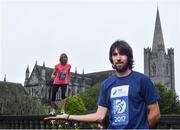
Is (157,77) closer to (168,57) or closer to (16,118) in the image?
(168,57)

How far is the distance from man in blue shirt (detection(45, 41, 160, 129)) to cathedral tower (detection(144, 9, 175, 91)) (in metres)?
136

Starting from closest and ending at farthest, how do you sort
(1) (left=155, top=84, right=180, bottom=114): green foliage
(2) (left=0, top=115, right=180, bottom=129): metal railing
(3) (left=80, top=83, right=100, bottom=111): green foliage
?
1. (2) (left=0, top=115, right=180, bottom=129): metal railing
2. (1) (left=155, top=84, right=180, bottom=114): green foliage
3. (3) (left=80, top=83, right=100, bottom=111): green foliage

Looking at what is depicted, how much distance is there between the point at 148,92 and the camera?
175 inches

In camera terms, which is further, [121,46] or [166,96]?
[166,96]

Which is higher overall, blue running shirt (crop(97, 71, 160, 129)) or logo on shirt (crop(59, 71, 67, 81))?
logo on shirt (crop(59, 71, 67, 81))

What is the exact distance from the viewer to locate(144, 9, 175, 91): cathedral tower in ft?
458

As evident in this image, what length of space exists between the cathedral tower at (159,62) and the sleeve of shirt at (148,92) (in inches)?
5355

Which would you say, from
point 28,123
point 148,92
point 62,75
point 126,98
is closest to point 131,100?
point 126,98

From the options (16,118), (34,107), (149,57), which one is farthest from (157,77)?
(16,118)

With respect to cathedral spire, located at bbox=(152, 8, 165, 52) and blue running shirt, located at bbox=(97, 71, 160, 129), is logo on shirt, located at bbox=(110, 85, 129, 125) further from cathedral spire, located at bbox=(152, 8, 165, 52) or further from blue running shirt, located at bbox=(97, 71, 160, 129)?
cathedral spire, located at bbox=(152, 8, 165, 52)

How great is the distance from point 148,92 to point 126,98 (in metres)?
0.24

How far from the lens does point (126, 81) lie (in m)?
4.53

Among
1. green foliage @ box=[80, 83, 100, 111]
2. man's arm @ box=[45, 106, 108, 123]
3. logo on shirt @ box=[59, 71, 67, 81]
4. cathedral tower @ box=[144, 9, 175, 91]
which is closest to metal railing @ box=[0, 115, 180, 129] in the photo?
logo on shirt @ box=[59, 71, 67, 81]

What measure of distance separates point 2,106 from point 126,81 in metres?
47.3
